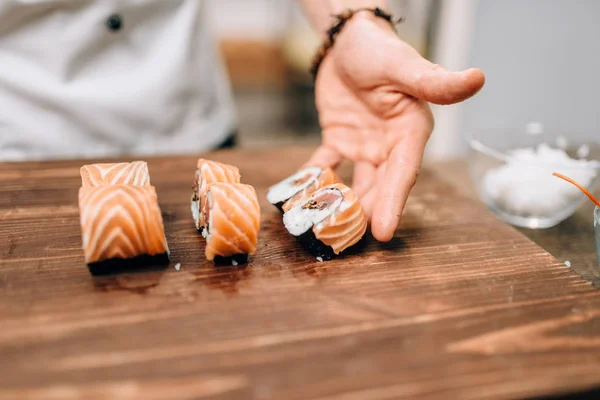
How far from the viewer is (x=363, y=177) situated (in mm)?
1393

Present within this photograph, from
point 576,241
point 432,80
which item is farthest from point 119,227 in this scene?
point 576,241

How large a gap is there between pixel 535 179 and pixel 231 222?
2.97 ft

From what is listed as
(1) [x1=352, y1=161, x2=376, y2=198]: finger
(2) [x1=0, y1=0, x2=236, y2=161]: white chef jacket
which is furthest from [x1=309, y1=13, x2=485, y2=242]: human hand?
(2) [x1=0, y1=0, x2=236, y2=161]: white chef jacket

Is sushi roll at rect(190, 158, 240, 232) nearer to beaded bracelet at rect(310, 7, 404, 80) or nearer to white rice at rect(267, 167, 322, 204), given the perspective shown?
white rice at rect(267, 167, 322, 204)

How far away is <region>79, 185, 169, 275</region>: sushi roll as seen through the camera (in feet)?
3.08

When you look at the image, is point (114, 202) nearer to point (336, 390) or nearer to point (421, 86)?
point (336, 390)

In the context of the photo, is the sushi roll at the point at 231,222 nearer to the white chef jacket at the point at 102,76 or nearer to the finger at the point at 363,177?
the finger at the point at 363,177

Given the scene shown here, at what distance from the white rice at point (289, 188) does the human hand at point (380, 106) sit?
0.14m

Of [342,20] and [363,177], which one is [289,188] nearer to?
[363,177]

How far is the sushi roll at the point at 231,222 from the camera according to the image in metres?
0.99

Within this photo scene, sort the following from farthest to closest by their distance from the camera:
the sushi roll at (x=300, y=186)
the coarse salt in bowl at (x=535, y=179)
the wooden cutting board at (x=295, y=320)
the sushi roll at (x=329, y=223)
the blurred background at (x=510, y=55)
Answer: the blurred background at (x=510, y=55), the coarse salt in bowl at (x=535, y=179), the sushi roll at (x=300, y=186), the sushi roll at (x=329, y=223), the wooden cutting board at (x=295, y=320)

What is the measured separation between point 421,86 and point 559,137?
0.81 meters

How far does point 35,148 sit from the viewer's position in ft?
5.18

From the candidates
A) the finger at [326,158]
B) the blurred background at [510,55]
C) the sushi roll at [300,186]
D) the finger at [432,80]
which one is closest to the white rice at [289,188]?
the sushi roll at [300,186]
